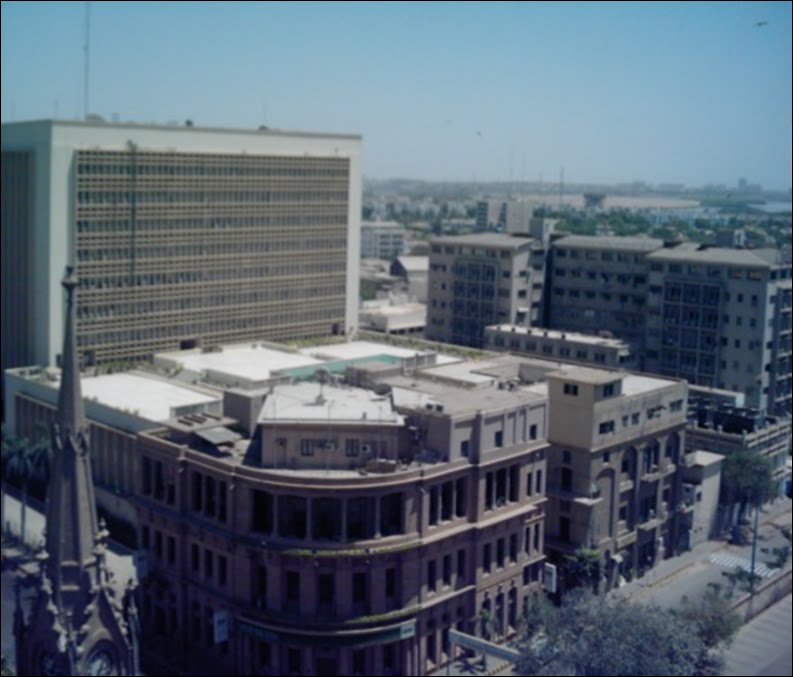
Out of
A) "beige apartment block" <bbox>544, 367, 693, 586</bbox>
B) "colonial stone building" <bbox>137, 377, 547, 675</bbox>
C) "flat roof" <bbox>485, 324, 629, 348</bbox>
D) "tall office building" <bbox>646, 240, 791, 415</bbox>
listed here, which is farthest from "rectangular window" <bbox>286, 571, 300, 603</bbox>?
"tall office building" <bbox>646, 240, 791, 415</bbox>

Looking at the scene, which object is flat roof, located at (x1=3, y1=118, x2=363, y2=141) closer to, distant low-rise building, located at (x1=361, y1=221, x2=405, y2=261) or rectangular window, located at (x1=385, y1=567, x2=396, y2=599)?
rectangular window, located at (x1=385, y1=567, x2=396, y2=599)

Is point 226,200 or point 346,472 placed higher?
point 226,200

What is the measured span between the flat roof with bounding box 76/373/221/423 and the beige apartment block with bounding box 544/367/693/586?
1160 cm

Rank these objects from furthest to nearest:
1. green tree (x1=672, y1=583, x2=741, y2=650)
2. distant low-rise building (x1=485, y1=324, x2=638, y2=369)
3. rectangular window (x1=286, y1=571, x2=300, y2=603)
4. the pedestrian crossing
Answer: distant low-rise building (x1=485, y1=324, x2=638, y2=369)
the pedestrian crossing
rectangular window (x1=286, y1=571, x2=300, y2=603)
green tree (x1=672, y1=583, x2=741, y2=650)

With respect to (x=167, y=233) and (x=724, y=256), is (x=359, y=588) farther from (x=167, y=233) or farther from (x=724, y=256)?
(x=724, y=256)

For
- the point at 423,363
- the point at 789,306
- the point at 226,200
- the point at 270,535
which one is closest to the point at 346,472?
the point at 270,535

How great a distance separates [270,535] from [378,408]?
154 inches

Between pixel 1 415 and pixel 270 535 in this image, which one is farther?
pixel 1 415

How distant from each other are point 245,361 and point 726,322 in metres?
19.4

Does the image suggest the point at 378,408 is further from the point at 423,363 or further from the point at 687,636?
the point at 423,363

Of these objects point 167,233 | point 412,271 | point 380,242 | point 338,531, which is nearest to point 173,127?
point 167,233

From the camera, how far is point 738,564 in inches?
1109

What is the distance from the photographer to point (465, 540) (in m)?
23.7

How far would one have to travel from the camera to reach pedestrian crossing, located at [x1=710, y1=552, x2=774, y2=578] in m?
26.4
